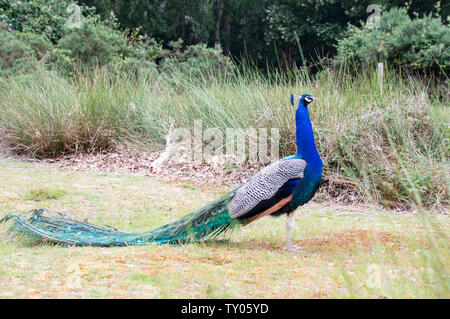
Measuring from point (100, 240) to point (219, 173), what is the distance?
348 cm

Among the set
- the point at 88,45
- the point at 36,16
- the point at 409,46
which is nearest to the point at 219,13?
the point at 36,16

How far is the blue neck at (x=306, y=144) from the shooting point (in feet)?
13.3

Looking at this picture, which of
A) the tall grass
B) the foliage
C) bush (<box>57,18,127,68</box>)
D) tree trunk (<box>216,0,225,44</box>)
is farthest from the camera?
tree trunk (<box>216,0,225,44</box>)

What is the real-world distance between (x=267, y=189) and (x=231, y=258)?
0.61 m

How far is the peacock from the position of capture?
13.1ft

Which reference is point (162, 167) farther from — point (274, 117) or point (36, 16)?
point (36, 16)

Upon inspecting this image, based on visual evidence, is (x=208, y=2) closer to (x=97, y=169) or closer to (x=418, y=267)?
(x=97, y=169)

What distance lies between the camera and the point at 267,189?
4.00 metres

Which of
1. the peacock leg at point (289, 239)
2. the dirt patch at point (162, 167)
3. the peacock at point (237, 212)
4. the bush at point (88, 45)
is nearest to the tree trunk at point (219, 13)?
the bush at point (88, 45)

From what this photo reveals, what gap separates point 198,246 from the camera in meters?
4.10

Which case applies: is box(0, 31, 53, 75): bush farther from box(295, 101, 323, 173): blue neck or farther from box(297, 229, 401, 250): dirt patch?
box(297, 229, 401, 250): dirt patch

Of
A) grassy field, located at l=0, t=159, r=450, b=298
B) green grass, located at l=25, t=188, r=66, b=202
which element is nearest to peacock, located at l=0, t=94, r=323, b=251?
grassy field, located at l=0, t=159, r=450, b=298

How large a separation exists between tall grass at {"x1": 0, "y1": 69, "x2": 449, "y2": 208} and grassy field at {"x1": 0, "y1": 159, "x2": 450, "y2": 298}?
2.11ft

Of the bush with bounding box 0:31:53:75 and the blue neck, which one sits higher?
the bush with bounding box 0:31:53:75
